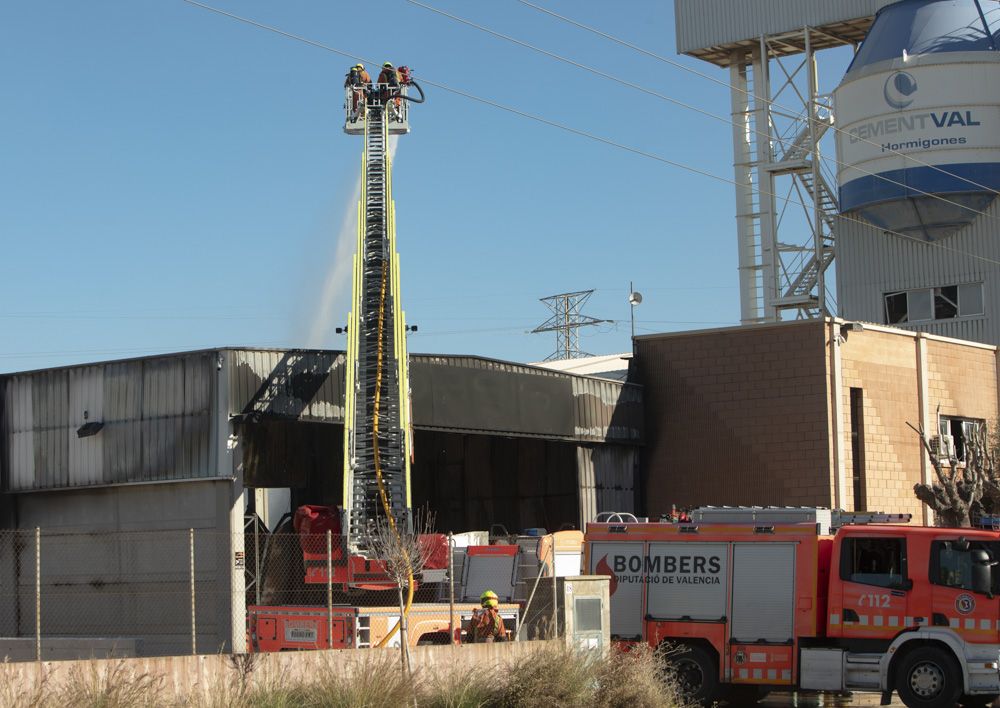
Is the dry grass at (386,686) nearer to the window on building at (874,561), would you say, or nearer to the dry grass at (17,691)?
the dry grass at (17,691)

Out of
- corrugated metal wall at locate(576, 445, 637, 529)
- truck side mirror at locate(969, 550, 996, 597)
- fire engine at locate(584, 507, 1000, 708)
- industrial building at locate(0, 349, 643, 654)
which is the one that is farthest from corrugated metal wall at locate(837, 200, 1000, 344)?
truck side mirror at locate(969, 550, 996, 597)

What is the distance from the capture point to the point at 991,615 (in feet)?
62.2

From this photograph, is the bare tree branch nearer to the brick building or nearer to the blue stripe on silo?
the brick building

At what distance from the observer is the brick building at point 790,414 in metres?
38.1

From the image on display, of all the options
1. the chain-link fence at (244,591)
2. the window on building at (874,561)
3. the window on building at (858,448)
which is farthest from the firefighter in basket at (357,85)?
the window on building at (874,561)

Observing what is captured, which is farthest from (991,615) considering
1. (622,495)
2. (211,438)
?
(622,495)

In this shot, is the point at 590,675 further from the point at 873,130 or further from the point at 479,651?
the point at 873,130

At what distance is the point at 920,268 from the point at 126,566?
31160 mm

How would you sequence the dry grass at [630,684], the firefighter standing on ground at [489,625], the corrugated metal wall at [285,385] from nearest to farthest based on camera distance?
the dry grass at [630,684], the firefighter standing on ground at [489,625], the corrugated metal wall at [285,385]

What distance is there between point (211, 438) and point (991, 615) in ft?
61.9

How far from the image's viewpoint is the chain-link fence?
2219cm

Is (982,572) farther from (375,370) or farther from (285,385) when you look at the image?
(285,385)

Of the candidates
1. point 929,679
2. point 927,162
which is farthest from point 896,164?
point 929,679

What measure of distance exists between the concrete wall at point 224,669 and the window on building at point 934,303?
37554mm
